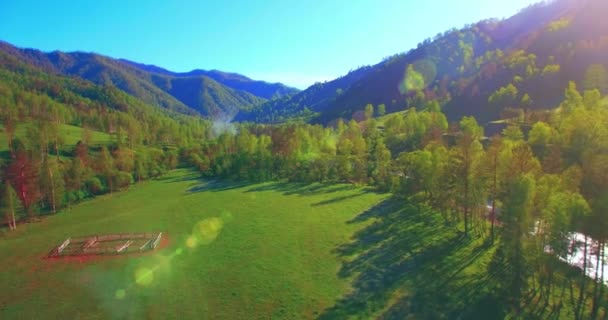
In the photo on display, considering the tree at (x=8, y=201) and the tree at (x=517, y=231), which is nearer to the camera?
the tree at (x=517, y=231)

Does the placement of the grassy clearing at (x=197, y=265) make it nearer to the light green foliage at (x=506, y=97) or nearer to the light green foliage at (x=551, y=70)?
the light green foliage at (x=506, y=97)

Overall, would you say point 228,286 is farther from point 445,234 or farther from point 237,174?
point 237,174

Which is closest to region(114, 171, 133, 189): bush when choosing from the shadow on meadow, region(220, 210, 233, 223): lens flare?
the shadow on meadow

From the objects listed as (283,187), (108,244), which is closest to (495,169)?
(283,187)

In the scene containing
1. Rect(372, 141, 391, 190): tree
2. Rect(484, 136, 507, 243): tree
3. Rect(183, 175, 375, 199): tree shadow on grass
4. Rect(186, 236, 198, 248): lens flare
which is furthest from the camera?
Rect(372, 141, 391, 190): tree

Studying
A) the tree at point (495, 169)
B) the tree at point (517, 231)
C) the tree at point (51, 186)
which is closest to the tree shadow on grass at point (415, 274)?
the tree at point (517, 231)

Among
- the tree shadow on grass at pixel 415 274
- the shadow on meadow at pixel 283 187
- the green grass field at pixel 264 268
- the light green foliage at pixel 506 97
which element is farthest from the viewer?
the light green foliage at pixel 506 97

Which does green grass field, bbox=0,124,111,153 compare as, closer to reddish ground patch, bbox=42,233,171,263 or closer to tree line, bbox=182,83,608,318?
tree line, bbox=182,83,608,318

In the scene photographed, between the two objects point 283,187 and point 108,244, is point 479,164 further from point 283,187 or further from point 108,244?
point 108,244
